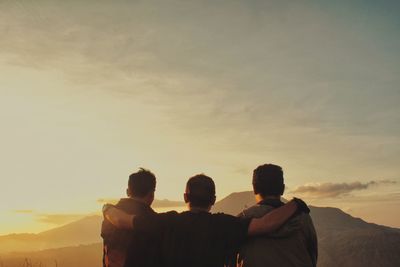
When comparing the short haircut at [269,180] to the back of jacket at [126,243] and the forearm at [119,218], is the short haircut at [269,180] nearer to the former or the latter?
the back of jacket at [126,243]

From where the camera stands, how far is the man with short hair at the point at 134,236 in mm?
4996

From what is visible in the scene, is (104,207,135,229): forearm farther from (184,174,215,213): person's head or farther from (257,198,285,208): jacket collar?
(257,198,285,208): jacket collar

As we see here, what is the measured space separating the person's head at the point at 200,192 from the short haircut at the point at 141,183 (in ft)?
2.05

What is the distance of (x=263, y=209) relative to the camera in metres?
4.90

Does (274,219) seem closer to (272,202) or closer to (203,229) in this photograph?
(272,202)

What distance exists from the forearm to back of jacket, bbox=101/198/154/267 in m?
0.10

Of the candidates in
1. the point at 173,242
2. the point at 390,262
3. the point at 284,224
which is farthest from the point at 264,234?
the point at 390,262

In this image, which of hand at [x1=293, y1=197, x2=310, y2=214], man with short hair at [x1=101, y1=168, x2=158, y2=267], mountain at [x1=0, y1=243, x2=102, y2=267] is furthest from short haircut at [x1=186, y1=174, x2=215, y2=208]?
mountain at [x1=0, y1=243, x2=102, y2=267]

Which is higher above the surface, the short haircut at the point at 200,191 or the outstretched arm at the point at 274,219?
the short haircut at the point at 200,191

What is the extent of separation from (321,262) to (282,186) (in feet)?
253

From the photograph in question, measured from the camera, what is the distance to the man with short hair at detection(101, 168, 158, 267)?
4996 millimetres

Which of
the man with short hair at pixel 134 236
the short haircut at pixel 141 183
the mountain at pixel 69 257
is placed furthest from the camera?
the mountain at pixel 69 257

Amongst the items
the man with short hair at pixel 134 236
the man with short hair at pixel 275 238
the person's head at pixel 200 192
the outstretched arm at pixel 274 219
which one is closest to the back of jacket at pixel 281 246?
the man with short hair at pixel 275 238

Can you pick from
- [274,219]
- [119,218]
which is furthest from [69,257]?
[274,219]
